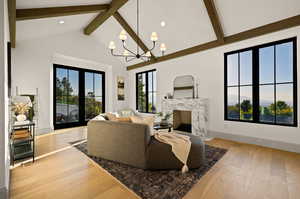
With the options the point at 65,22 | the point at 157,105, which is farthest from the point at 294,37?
the point at 65,22

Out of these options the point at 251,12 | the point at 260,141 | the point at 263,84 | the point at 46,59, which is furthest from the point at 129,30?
→ the point at 260,141

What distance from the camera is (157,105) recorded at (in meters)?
6.02

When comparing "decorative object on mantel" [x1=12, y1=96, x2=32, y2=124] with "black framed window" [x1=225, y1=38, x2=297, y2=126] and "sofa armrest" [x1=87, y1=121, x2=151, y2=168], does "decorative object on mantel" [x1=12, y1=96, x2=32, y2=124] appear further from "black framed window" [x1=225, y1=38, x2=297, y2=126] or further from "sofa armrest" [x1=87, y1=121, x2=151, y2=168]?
"black framed window" [x1=225, y1=38, x2=297, y2=126]

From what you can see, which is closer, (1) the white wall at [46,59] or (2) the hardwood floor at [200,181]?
(2) the hardwood floor at [200,181]

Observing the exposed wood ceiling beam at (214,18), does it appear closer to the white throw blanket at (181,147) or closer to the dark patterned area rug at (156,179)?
the white throw blanket at (181,147)

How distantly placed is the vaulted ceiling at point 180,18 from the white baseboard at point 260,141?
2.81 metres

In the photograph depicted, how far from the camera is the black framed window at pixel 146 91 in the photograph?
20.9 feet

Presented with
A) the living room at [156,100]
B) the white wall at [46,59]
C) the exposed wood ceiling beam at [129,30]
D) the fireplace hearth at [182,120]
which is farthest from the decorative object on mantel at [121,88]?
the fireplace hearth at [182,120]

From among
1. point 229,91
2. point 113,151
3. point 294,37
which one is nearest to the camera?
point 113,151

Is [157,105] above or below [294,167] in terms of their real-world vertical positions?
above

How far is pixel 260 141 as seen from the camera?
3494mm

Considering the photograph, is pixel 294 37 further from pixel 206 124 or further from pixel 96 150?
pixel 96 150

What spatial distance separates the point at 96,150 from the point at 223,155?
8.52ft

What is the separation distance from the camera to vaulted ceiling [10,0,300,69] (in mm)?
3025
